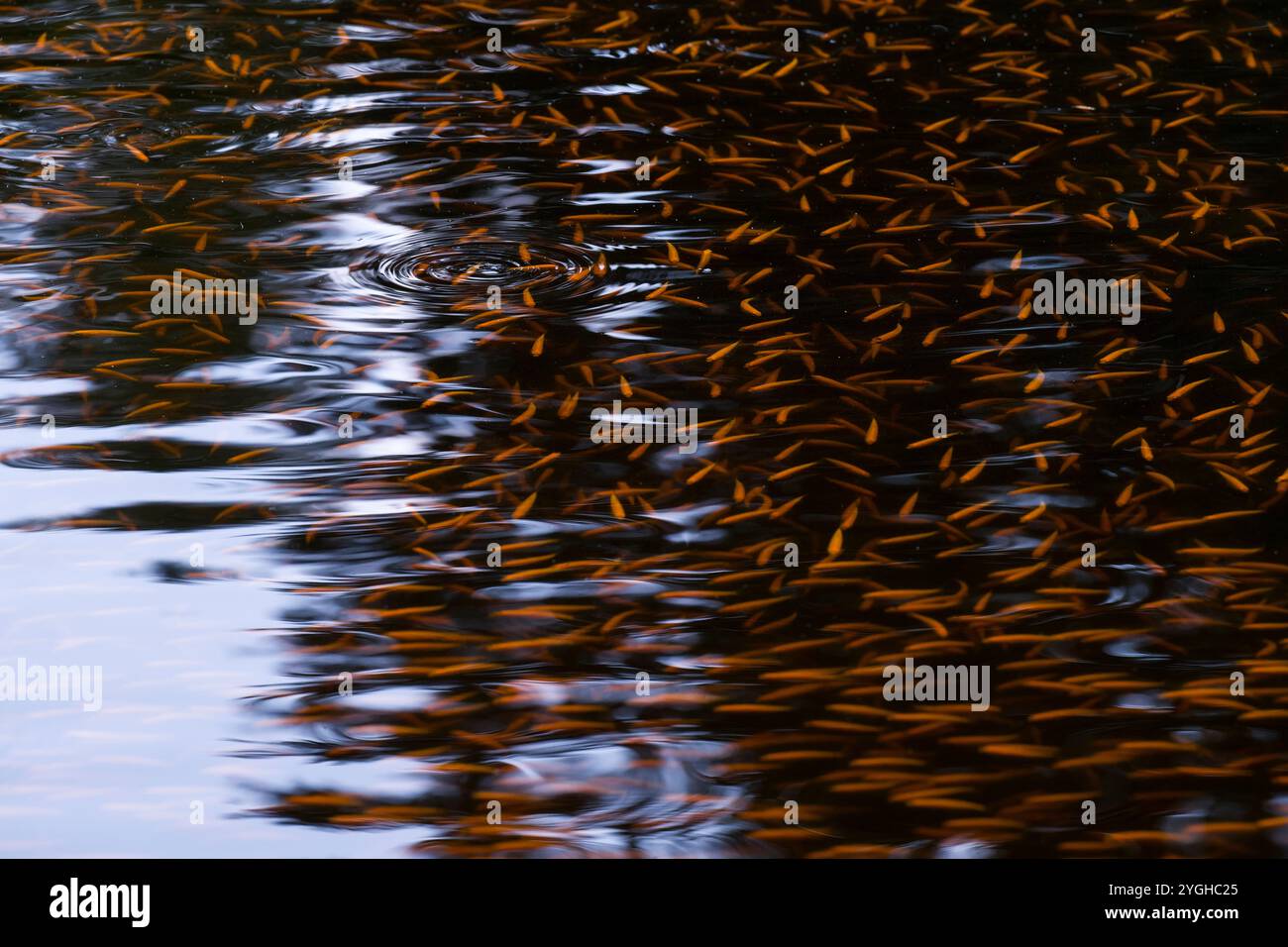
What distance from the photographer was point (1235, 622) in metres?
1.70

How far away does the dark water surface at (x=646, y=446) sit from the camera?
1.52 metres

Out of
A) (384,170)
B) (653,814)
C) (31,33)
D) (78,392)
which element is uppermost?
(31,33)

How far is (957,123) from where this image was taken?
2.80 meters

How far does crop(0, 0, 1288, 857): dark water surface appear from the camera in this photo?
1524 millimetres

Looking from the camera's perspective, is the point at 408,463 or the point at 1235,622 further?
the point at 408,463

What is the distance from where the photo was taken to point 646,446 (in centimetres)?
199

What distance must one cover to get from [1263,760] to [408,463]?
1.29 meters

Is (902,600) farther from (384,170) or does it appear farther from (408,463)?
(384,170)

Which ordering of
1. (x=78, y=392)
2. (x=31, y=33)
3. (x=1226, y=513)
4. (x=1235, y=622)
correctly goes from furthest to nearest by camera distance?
(x=31, y=33) → (x=78, y=392) → (x=1226, y=513) → (x=1235, y=622)
